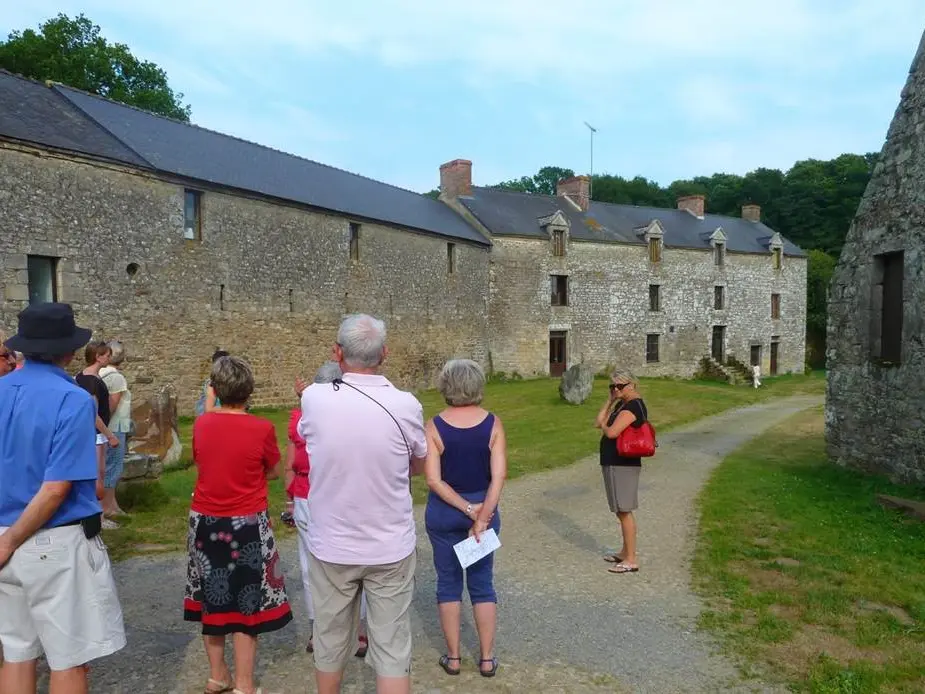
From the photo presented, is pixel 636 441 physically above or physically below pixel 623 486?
above

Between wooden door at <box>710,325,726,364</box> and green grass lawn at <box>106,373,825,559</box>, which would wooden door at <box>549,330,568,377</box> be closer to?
green grass lawn at <box>106,373,825,559</box>

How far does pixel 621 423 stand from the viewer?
221 inches

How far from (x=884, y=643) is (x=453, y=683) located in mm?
2824

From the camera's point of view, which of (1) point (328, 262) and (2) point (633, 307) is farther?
(2) point (633, 307)

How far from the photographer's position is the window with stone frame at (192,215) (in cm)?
1586

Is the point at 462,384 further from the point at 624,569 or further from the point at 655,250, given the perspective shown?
the point at 655,250

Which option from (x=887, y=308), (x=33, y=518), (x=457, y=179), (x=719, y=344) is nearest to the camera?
(x=33, y=518)

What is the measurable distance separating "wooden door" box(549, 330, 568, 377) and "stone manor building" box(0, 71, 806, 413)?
0.23 ft

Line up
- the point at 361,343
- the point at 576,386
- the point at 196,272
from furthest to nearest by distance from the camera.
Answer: the point at 576,386, the point at 196,272, the point at 361,343

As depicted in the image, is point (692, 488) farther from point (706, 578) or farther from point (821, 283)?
point (821, 283)

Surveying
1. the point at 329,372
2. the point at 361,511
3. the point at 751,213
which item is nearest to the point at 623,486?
the point at 329,372

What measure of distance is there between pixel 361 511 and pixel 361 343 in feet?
2.49

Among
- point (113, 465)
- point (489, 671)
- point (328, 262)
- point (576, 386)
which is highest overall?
point (328, 262)

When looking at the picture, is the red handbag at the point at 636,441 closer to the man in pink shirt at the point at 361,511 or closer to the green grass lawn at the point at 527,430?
the man in pink shirt at the point at 361,511
